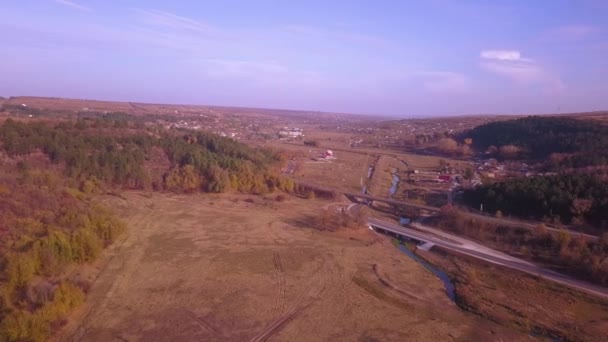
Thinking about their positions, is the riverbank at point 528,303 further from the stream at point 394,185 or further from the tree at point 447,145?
the tree at point 447,145

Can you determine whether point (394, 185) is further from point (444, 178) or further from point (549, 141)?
point (549, 141)

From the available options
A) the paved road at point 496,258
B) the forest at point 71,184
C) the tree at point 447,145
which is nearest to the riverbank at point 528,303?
the paved road at point 496,258

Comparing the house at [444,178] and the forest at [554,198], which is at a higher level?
the forest at [554,198]

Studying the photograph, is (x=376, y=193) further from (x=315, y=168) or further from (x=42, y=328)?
(x=42, y=328)

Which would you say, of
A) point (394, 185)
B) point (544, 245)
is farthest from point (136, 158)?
point (544, 245)

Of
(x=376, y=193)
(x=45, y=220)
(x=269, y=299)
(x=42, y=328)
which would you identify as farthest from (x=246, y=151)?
(x=42, y=328)

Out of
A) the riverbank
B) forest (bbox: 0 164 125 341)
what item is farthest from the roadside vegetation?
forest (bbox: 0 164 125 341)
